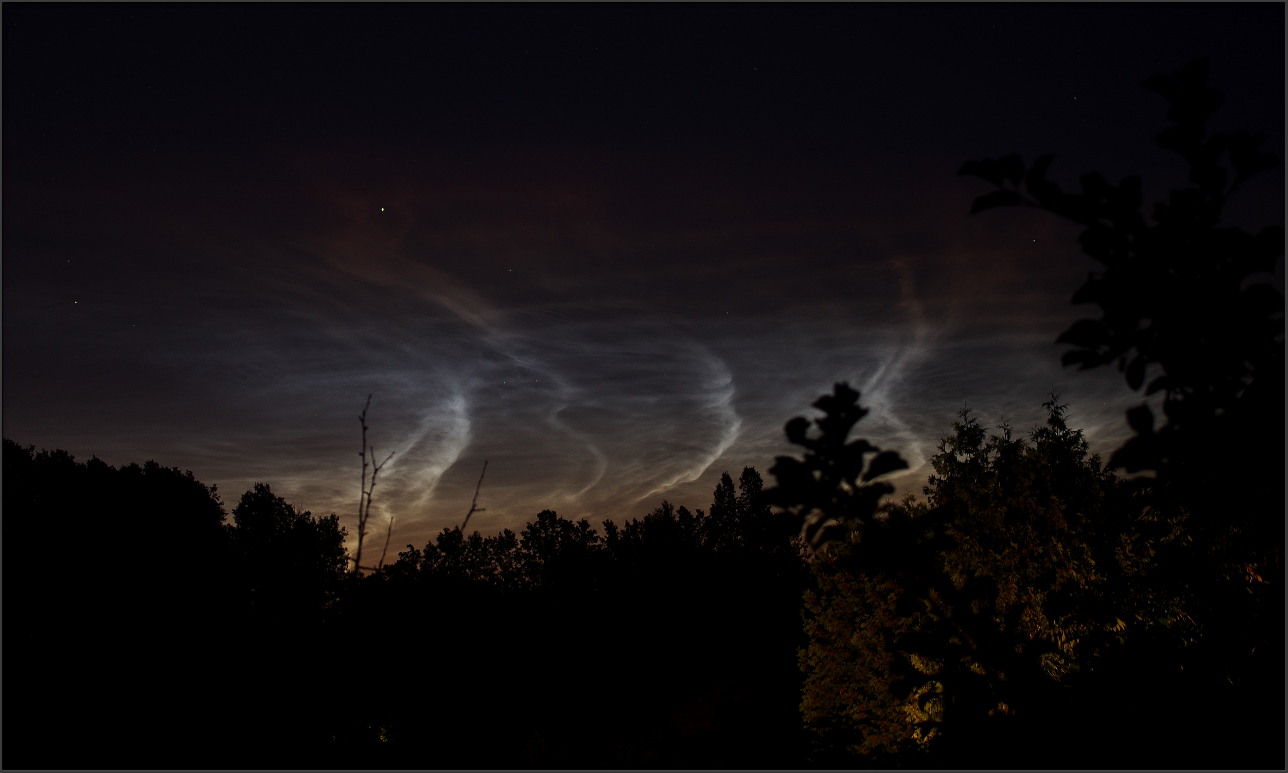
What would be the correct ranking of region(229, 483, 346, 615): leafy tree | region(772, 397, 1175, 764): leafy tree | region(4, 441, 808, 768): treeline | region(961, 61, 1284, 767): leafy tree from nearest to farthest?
region(961, 61, 1284, 767): leafy tree
region(772, 397, 1175, 764): leafy tree
region(4, 441, 808, 768): treeline
region(229, 483, 346, 615): leafy tree

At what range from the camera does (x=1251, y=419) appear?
2.24 m

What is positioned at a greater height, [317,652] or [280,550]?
[280,550]

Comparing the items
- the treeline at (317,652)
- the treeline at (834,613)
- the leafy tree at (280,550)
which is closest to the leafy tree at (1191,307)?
the treeline at (834,613)

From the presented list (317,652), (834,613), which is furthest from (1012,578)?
(317,652)

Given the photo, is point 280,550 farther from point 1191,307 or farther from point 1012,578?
point 1191,307

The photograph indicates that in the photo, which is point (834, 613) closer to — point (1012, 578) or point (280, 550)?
point (1012, 578)

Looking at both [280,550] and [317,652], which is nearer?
[317,652]

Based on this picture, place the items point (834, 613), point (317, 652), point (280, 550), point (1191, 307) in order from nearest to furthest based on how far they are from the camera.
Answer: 1. point (1191, 307)
2. point (317, 652)
3. point (834, 613)
4. point (280, 550)

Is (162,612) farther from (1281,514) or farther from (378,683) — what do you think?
(1281,514)

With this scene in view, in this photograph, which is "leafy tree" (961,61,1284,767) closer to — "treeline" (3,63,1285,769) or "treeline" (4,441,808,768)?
"treeline" (3,63,1285,769)

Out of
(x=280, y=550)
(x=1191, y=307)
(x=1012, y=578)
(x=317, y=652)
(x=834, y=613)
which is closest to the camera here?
(x=1191, y=307)

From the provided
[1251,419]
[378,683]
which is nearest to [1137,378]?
[1251,419]

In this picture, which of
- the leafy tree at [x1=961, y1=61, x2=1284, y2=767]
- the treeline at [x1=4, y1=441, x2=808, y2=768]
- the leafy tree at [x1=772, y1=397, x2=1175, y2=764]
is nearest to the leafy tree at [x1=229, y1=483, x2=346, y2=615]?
the treeline at [x1=4, y1=441, x2=808, y2=768]

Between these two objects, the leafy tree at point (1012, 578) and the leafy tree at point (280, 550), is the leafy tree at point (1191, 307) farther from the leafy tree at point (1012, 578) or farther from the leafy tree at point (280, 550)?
the leafy tree at point (280, 550)
